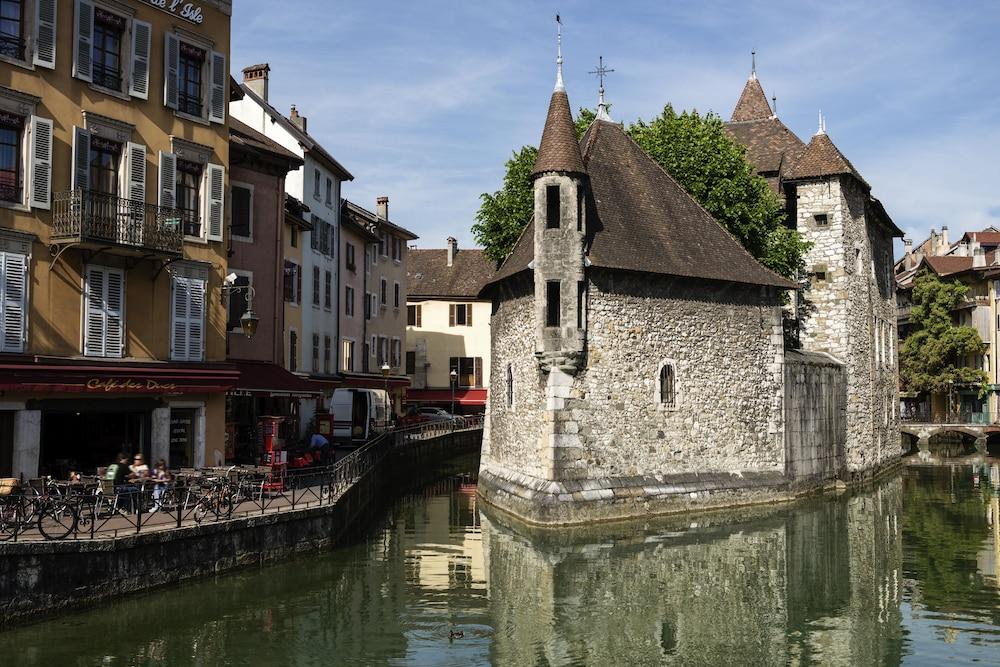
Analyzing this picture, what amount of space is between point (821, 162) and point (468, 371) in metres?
29.2

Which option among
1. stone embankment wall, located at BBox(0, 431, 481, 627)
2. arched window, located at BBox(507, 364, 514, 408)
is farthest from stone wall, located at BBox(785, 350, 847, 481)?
stone embankment wall, located at BBox(0, 431, 481, 627)

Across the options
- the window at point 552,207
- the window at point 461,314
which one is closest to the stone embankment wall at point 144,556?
the window at point 552,207

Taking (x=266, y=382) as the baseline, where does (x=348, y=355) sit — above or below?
above

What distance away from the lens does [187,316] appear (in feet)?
71.2

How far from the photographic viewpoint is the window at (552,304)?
969 inches

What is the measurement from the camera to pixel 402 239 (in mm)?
53406

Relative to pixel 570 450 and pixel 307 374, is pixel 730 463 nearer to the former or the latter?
pixel 570 450

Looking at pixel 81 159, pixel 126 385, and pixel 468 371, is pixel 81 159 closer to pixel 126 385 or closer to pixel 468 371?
pixel 126 385

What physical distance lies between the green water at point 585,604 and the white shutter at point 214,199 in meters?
7.97

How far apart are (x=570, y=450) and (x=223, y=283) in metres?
9.25

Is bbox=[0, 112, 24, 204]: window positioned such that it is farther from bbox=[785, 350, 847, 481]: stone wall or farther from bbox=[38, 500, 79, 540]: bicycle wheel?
bbox=[785, 350, 847, 481]: stone wall

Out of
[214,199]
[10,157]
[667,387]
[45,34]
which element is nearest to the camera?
[10,157]

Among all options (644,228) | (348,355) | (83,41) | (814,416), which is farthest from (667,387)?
(348,355)

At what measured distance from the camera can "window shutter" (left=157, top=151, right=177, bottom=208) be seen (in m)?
21.1
